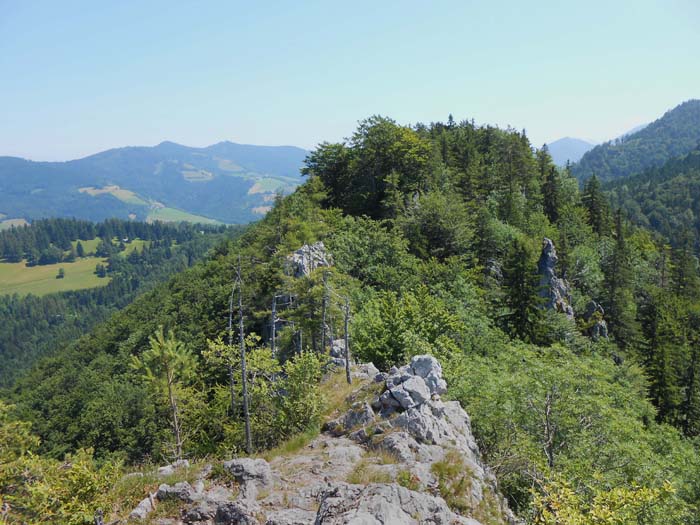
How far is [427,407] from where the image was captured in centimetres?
1864

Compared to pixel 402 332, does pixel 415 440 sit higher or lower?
lower

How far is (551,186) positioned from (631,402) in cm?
4871

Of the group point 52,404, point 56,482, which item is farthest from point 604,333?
point 52,404

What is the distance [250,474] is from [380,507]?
4.88m

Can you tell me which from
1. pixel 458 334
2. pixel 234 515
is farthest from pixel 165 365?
pixel 458 334

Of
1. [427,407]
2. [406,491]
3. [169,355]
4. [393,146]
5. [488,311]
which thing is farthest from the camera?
[393,146]

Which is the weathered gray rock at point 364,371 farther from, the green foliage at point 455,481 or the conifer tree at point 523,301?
the conifer tree at point 523,301

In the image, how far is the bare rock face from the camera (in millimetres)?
39469

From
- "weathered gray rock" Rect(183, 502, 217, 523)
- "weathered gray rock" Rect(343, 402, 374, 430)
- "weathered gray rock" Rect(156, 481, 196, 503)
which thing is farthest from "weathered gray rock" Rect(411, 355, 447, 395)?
"weathered gray rock" Rect(156, 481, 196, 503)

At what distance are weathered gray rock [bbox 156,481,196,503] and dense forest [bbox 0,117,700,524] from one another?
1.93 m

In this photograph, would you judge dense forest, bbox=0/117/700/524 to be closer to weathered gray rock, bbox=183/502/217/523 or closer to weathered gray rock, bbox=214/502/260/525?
weathered gray rock, bbox=183/502/217/523

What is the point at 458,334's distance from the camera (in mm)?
34000

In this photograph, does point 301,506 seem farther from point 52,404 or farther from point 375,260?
point 52,404

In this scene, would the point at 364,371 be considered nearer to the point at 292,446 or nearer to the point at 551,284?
the point at 292,446
